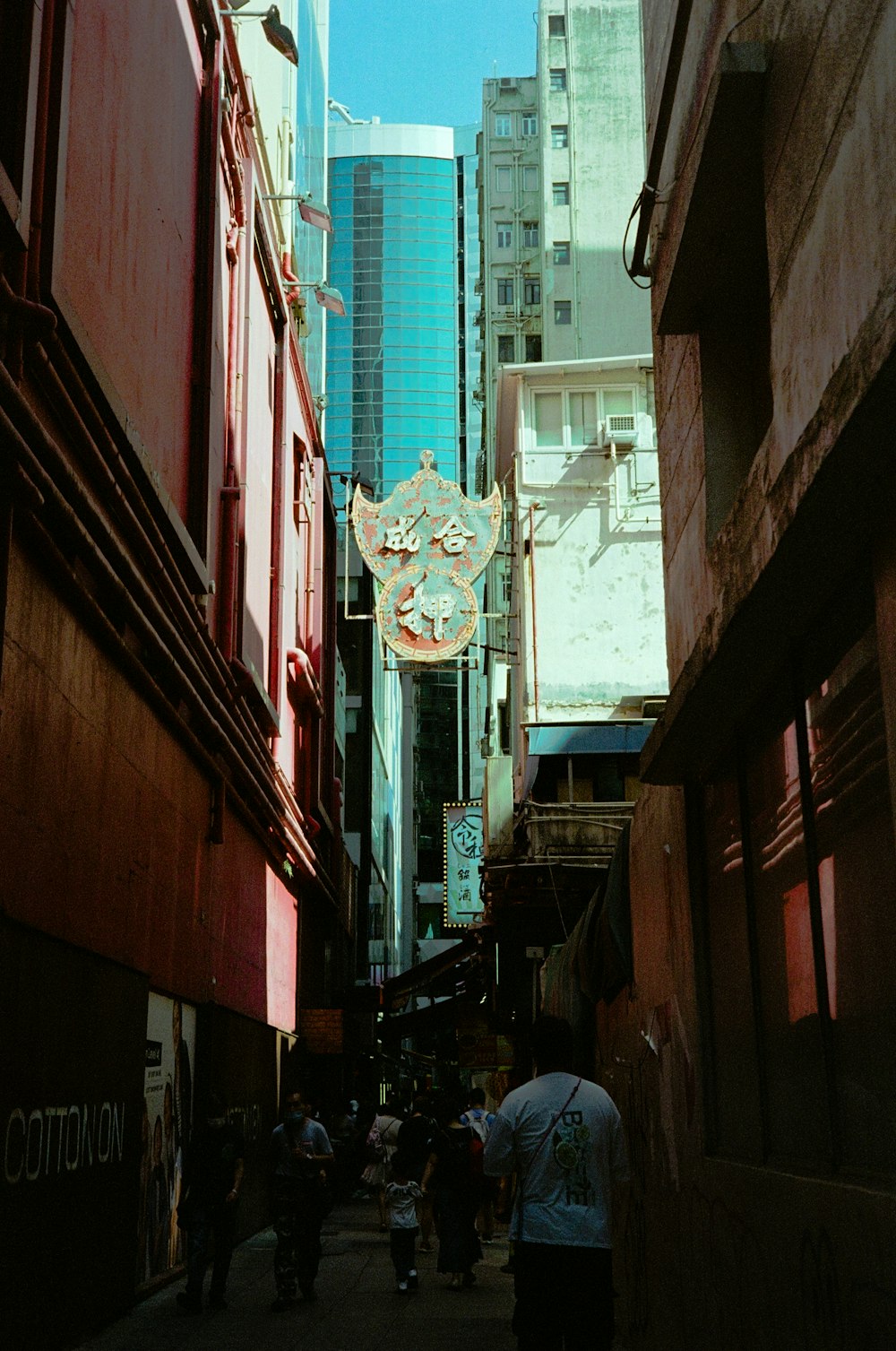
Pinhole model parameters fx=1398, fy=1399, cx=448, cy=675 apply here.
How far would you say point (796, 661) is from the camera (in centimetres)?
611

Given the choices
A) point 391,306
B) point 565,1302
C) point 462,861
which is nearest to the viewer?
point 565,1302

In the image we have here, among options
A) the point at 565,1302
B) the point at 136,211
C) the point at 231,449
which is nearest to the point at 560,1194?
the point at 565,1302

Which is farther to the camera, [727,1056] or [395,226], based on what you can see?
[395,226]

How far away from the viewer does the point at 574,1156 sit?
586 centimetres

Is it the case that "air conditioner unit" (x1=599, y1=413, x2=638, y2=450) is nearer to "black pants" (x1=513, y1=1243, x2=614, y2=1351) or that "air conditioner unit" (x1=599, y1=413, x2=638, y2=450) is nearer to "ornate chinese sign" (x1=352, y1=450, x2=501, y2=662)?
"ornate chinese sign" (x1=352, y1=450, x2=501, y2=662)

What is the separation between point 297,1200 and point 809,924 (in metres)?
7.60

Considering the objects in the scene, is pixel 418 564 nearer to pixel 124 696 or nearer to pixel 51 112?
pixel 124 696

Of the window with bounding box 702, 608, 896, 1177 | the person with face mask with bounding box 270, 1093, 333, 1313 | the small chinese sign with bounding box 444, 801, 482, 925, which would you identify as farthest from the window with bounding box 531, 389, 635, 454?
the window with bounding box 702, 608, 896, 1177

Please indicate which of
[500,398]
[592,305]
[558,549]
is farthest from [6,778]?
[592,305]

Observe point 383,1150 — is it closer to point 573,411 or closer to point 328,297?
point 328,297

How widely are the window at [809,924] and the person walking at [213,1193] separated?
555cm

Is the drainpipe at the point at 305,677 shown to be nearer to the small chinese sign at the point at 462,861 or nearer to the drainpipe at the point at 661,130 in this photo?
the small chinese sign at the point at 462,861

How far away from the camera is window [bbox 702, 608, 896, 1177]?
508 centimetres

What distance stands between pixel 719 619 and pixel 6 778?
4.17 meters
